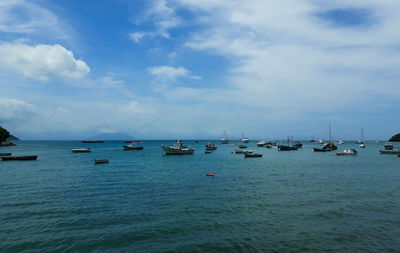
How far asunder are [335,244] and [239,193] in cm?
1226

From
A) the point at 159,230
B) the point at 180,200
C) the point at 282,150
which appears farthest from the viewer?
the point at 282,150

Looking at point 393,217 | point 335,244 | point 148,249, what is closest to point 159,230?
point 148,249

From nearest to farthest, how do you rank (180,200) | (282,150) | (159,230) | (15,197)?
(159,230)
(180,200)
(15,197)
(282,150)

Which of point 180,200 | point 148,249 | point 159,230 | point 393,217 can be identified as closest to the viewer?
point 148,249

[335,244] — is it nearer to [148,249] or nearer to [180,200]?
[148,249]

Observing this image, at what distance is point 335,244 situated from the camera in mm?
14195

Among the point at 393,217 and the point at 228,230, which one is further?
the point at 393,217

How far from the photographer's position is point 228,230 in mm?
16016

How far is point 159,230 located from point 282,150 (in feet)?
324

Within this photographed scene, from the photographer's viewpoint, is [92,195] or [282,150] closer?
[92,195]

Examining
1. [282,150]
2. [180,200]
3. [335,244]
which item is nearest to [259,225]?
[335,244]

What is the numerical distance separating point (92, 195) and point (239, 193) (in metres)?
14.4

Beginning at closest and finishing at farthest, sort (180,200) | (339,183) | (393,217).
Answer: (393,217), (180,200), (339,183)

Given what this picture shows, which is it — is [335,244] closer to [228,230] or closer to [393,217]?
[228,230]
